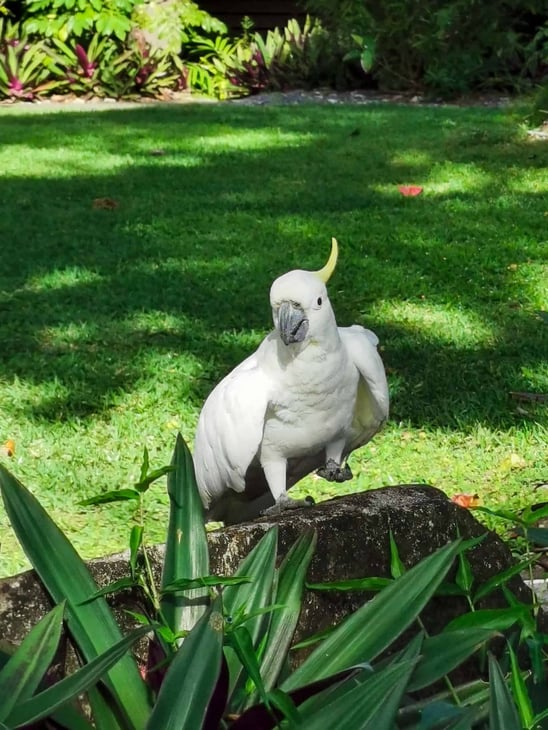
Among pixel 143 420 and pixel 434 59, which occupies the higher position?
pixel 434 59

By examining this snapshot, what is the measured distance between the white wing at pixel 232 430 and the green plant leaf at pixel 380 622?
2.49 feet

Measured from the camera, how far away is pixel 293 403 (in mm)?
2385

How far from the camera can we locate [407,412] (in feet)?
13.2

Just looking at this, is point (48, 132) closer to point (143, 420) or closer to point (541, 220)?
point (541, 220)

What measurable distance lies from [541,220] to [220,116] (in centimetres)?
512

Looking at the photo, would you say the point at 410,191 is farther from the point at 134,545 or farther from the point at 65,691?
the point at 65,691

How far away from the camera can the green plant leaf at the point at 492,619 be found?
1669 mm

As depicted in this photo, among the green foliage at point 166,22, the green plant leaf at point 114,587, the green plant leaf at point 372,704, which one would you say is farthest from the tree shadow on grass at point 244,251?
the green foliage at point 166,22

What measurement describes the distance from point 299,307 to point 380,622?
2.51ft

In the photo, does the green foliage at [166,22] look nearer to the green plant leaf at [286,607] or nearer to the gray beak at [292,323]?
the gray beak at [292,323]

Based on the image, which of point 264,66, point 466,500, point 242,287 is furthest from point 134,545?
point 264,66

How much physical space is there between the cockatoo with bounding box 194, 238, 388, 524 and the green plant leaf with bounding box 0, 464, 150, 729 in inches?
26.6

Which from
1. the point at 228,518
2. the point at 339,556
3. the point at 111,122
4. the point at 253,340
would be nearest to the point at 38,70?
the point at 111,122

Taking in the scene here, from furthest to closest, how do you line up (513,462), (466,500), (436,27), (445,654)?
(513,462), (466,500), (445,654), (436,27)
